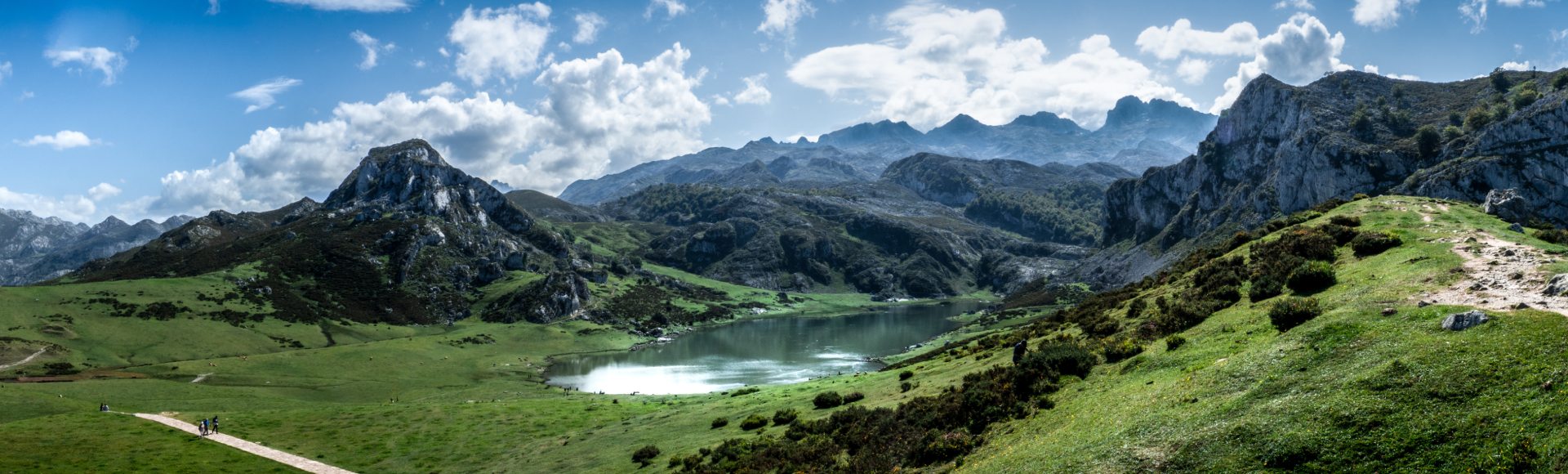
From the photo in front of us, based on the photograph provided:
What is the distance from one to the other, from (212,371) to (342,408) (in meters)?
64.6

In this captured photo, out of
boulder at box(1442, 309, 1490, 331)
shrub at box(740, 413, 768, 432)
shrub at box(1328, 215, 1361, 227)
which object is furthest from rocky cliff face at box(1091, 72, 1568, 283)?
shrub at box(740, 413, 768, 432)

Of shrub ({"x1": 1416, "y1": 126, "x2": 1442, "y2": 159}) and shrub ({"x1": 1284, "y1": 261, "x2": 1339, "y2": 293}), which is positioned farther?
shrub ({"x1": 1416, "y1": 126, "x2": 1442, "y2": 159})

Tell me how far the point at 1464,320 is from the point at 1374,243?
49.1ft

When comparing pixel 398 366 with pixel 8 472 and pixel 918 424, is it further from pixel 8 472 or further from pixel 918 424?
pixel 918 424

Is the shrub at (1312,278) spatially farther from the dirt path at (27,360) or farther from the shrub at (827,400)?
the dirt path at (27,360)

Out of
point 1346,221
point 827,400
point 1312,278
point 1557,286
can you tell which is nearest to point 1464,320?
point 1557,286

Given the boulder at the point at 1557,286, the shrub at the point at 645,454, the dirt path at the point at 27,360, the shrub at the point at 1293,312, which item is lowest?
the shrub at the point at 645,454

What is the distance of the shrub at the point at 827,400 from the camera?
43.4 m

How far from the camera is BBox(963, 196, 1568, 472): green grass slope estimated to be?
1516 cm

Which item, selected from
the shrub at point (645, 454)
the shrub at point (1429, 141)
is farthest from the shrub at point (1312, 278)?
the shrub at point (1429, 141)

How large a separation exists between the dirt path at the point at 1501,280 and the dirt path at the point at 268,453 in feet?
201

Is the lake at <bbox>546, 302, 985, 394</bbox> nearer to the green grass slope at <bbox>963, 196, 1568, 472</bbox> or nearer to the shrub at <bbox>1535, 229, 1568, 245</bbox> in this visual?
the green grass slope at <bbox>963, 196, 1568, 472</bbox>

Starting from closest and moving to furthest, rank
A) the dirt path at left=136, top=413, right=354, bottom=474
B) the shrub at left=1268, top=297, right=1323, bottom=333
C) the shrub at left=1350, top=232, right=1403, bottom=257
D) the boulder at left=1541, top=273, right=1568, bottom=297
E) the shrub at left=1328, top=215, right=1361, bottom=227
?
the boulder at left=1541, top=273, right=1568, bottom=297, the shrub at left=1268, top=297, right=1323, bottom=333, the shrub at left=1350, top=232, right=1403, bottom=257, the shrub at left=1328, top=215, right=1361, bottom=227, the dirt path at left=136, top=413, right=354, bottom=474

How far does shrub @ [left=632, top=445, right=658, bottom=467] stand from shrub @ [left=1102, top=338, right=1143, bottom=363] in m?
25.5
